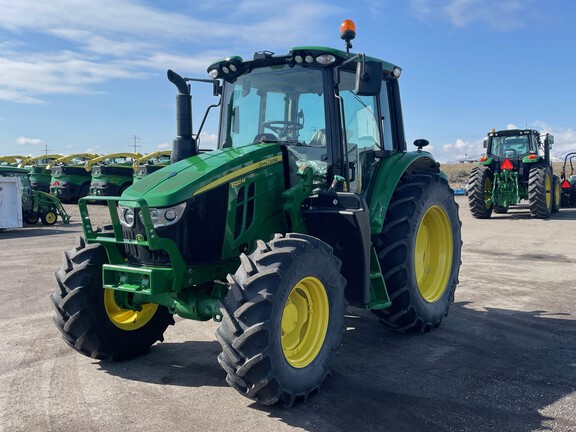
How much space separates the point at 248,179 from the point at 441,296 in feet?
8.82

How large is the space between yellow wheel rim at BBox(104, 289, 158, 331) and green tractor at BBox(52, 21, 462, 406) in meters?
0.01

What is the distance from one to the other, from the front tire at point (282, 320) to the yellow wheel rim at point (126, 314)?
57.7 inches

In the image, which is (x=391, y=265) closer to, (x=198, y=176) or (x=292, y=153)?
(x=292, y=153)

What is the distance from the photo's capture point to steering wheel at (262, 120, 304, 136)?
206 inches

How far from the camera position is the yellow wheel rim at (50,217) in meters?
18.4

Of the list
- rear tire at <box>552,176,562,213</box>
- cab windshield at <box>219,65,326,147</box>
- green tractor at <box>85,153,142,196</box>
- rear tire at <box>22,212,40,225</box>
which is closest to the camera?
cab windshield at <box>219,65,326,147</box>

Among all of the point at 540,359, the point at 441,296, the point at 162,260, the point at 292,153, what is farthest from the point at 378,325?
the point at 162,260

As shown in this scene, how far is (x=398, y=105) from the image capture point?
6.29 meters

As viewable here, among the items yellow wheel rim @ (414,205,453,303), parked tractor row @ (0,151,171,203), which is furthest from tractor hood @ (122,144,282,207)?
parked tractor row @ (0,151,171,203)

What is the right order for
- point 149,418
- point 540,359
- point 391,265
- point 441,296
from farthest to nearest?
point 441,296, point 391,265, point 540,359, point 149,418

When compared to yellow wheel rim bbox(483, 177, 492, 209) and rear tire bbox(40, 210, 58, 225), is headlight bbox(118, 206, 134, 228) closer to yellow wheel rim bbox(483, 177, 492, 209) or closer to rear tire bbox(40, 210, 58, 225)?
yellow wheel rim bbox(483, 177, 492, 209)

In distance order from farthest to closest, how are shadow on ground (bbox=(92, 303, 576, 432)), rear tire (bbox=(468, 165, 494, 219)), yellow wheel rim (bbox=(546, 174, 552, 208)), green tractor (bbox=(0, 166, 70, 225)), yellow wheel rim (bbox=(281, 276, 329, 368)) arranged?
green tractor (bbox=(0, 166, 70, 225)), yellow wheel rim (bbox=(546, 174, 552, 208)), rear tire (bbox=(468, 165, 494, 219)), yellow wheel rim (bbox=(281, 276, 329, 368)), shadow on ground (bbox=(92, 303, 576, 432))

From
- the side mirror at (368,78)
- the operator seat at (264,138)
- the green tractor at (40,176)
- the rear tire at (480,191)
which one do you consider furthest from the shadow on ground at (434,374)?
the green tractor at (40,176)

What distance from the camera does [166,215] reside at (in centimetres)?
420
